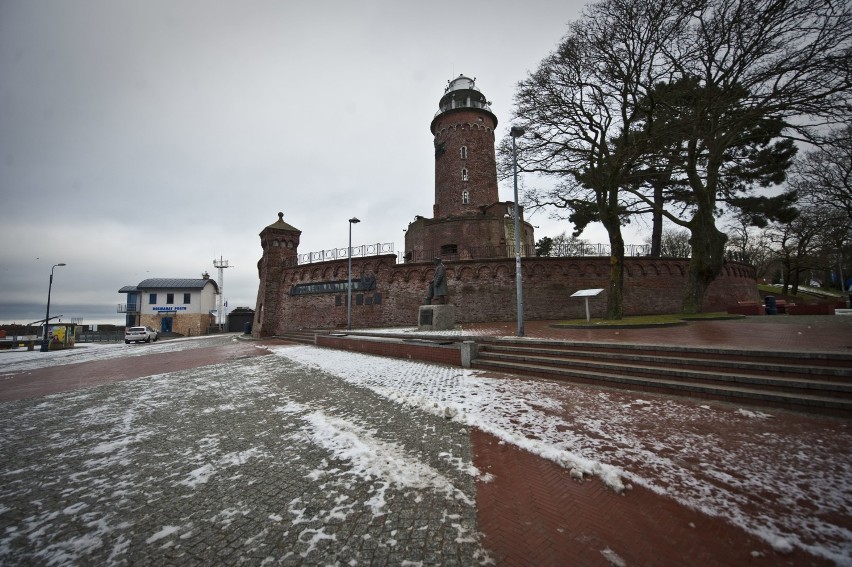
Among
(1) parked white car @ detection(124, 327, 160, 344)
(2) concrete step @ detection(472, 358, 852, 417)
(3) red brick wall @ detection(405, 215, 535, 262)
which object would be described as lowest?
(1) parked white car @ detection(124, 327, 160, 344)

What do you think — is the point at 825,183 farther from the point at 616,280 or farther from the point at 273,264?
the point at 273,264

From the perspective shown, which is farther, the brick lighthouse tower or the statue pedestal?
the brick lighthouse tower

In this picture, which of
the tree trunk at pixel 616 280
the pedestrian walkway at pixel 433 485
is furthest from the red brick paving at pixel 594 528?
the tree trunk at pixel 616 280

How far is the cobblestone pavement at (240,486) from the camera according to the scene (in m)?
2.43

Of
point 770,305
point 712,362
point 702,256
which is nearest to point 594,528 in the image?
point 712,362

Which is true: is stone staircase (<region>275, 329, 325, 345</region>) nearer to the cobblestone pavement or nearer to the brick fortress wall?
the brick fortress wall

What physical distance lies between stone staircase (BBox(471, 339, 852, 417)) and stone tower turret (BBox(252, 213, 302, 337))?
79.0 feet

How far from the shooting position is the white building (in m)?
44.8

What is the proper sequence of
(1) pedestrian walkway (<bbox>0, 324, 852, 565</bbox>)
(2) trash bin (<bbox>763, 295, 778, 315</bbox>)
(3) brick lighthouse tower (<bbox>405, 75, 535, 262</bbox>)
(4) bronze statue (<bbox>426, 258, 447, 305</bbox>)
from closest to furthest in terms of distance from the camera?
(1) pedestrian walkway (<bbox>0, 324, 852, 565</bbox>), (4) bronze statue (<bbox>426, 258, 447, 305</bbox>), (2) trash bin (<bbox>763, 295, 778, 315</bbox>), (3) brick lighthouse tower (<bbox>405, 75, 535, 262</bbox>)

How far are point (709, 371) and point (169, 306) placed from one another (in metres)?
57.5

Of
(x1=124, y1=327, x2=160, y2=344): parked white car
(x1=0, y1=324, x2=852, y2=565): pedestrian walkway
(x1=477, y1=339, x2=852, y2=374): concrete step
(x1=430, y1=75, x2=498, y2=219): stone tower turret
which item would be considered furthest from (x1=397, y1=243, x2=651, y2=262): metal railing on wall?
(x1=124, y1=327, x2=160, y2=344): parked white car

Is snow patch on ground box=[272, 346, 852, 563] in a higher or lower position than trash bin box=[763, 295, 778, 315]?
lower

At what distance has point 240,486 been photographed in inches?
132

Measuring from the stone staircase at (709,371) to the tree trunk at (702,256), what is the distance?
12.1m
